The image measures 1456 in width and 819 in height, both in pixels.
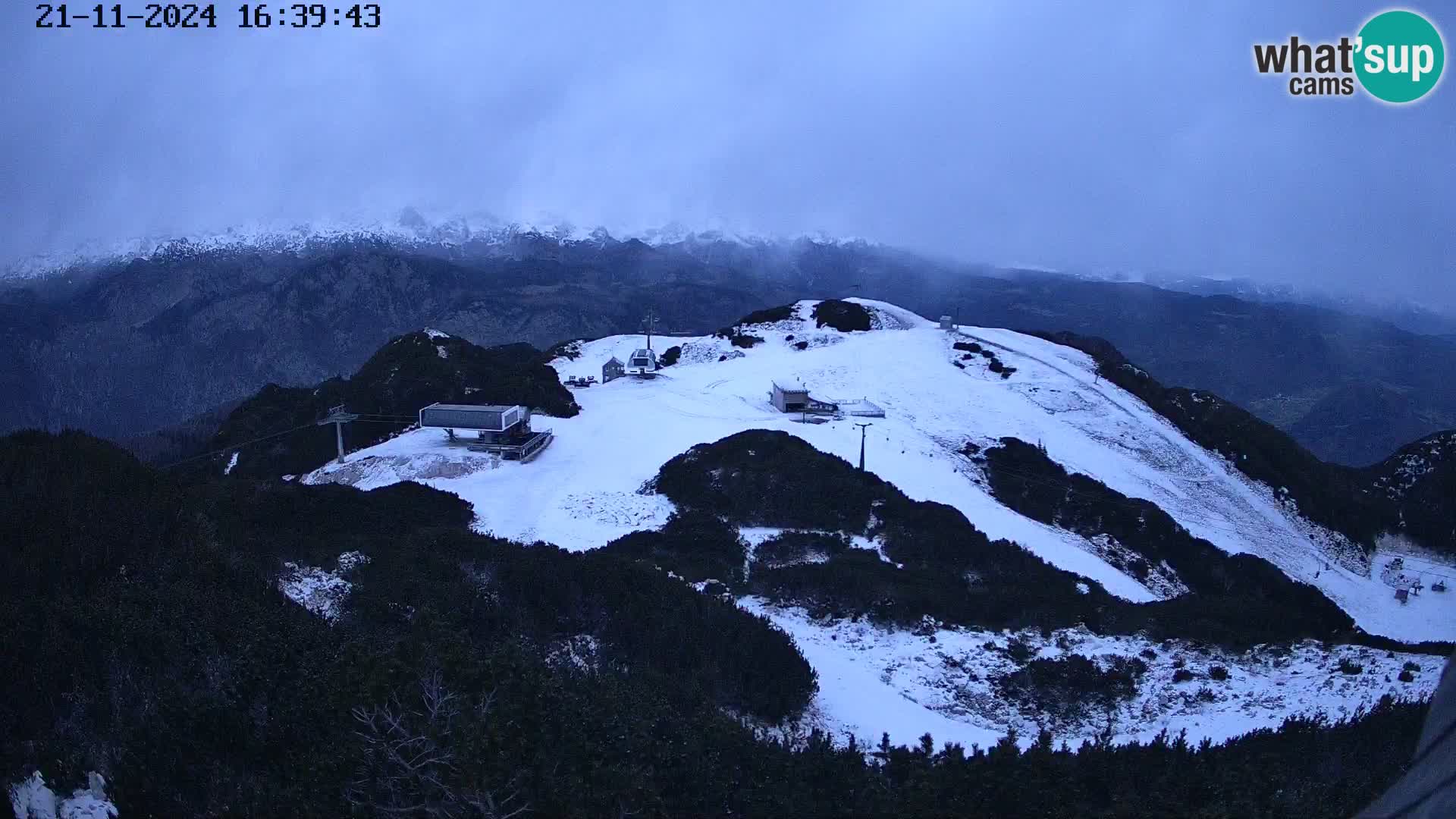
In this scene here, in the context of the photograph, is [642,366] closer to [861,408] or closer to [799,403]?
[799,403]

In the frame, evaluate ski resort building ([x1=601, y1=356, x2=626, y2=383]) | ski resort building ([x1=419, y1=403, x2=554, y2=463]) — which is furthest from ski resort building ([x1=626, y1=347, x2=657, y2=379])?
ski resort building ([x1=419, y1=403, x2=554, y2=463])

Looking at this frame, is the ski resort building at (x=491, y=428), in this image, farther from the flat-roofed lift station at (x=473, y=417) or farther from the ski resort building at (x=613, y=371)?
the ski resort building at (x=613, y=371)

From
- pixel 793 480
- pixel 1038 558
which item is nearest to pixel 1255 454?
pixel 1038 558

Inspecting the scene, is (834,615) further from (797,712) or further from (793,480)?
(793,480)

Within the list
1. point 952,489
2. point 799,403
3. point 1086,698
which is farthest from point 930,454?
point 1086,698

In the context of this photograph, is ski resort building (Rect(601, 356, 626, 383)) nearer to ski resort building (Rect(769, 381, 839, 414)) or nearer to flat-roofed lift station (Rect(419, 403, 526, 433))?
ski resort building (Rect(769, 381, 839, 414))

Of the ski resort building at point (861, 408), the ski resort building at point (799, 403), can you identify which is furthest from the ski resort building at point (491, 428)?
the ski resort building at point (861, 408)
